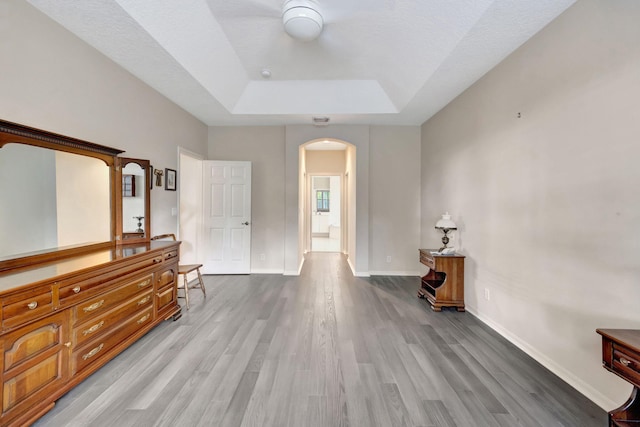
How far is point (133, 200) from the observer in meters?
2.90

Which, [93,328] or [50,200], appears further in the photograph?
[50,200]

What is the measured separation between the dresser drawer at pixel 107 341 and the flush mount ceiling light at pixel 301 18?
3.07 m

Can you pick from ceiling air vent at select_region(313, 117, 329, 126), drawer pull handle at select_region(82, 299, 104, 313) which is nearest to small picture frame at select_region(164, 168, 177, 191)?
drawer pull handle at select_region(82, 299, 104, 313)

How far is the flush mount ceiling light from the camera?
7.78 feet

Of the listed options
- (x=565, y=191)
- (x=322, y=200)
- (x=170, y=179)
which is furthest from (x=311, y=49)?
(x=322, y=200)

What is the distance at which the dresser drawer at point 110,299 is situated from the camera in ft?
5.93

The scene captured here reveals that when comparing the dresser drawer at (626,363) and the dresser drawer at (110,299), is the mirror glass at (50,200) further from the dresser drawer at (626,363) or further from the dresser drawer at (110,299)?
the dresser drawer at (626,363)

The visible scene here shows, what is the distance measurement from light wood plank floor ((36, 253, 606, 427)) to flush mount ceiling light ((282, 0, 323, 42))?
9.89ft

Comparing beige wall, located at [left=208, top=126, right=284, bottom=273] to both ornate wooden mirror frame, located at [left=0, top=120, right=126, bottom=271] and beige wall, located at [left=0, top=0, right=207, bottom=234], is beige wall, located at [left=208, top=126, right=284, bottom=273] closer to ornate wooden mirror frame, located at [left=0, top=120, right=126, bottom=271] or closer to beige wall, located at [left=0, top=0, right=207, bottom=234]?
beige wall, located at [left=0, top=0, right=207, bottom=234]

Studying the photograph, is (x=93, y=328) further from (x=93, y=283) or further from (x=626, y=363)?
(x=626, y=363)

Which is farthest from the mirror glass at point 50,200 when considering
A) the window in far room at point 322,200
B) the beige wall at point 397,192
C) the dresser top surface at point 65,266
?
the window in far room at point 322,200

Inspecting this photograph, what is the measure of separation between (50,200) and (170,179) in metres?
1.61

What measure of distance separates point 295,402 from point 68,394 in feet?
5.11

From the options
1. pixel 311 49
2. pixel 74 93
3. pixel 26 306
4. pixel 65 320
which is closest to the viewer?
pixel 26 306
